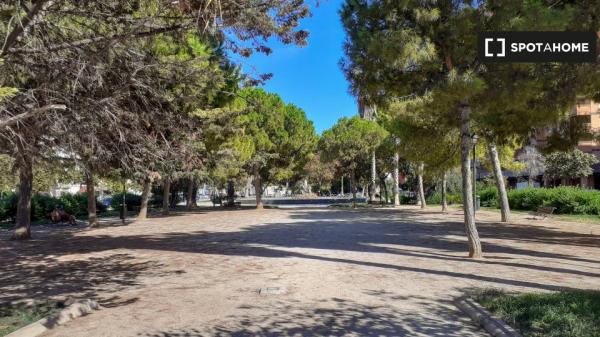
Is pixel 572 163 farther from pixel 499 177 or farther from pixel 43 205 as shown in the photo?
pixel 43 205

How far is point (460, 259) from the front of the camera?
38.1ft

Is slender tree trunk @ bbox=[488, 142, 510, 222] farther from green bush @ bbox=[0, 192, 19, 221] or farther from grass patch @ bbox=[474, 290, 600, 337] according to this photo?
green bush @ bbox=[0, 192, 19, 221]

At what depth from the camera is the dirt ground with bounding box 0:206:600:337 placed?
6602 millimetres

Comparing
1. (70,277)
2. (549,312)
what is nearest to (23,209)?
(70,277)

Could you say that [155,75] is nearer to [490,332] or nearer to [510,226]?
[490,332]

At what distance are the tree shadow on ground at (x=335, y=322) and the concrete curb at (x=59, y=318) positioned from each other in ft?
4.85

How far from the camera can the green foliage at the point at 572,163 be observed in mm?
42094

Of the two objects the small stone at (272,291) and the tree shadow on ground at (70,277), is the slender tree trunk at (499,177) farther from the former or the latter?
the tree shadow on ground at (70,277)

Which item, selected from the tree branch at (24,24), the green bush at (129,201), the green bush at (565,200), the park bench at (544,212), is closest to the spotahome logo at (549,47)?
the tree branch at (24,24)

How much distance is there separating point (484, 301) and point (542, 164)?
46032 mm

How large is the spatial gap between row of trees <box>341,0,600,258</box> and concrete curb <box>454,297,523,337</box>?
470cm

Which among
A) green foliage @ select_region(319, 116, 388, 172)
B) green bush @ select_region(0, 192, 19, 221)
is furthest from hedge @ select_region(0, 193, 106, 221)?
green foliage @ select_region(319, 116, 388, 172)

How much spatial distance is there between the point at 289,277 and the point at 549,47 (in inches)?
Result: 257

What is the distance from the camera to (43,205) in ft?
106
